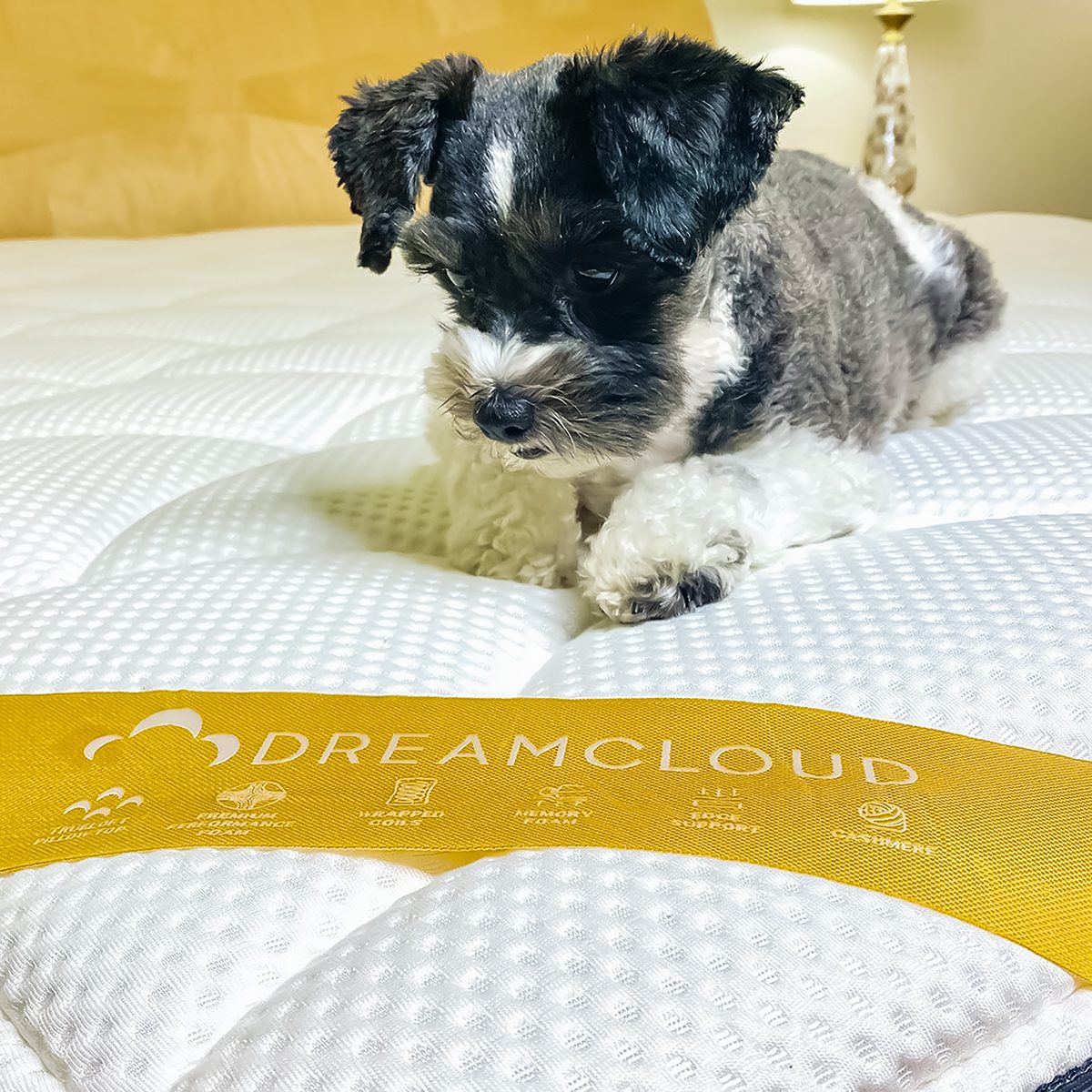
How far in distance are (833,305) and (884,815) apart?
901 mm

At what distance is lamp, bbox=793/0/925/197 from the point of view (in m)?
4.41

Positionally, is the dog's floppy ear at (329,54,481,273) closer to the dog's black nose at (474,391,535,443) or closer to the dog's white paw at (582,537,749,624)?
the dog's black nose at (474,391,535,443)

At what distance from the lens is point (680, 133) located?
1.04 m

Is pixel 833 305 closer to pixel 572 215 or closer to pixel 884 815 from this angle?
pixel 572 215

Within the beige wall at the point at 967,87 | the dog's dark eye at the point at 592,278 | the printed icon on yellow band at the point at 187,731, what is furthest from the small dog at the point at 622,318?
the beige wall at the point at 967,87

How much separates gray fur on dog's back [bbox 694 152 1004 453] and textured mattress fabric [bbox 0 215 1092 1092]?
11 cm

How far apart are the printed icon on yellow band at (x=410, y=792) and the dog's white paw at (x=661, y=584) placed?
360 mm

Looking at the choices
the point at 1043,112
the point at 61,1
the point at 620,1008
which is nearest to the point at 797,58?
the point at 1043,112

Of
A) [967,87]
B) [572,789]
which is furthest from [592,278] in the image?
[967,87]

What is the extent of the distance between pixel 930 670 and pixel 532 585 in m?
0.49

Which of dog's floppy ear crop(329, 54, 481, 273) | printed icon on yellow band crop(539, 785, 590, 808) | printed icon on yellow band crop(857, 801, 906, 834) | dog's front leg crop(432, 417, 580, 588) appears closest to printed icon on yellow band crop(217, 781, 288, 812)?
printed icon on yellow band crop(539, 785, 590, 808)

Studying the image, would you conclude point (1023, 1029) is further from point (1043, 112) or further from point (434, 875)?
point (1043, 112)

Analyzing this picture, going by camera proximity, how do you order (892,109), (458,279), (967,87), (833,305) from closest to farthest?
(458,279)
(833,305)
(892,109)
(967,87)

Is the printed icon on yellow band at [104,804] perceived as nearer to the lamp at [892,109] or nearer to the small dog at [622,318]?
the small dog at [622,318]
